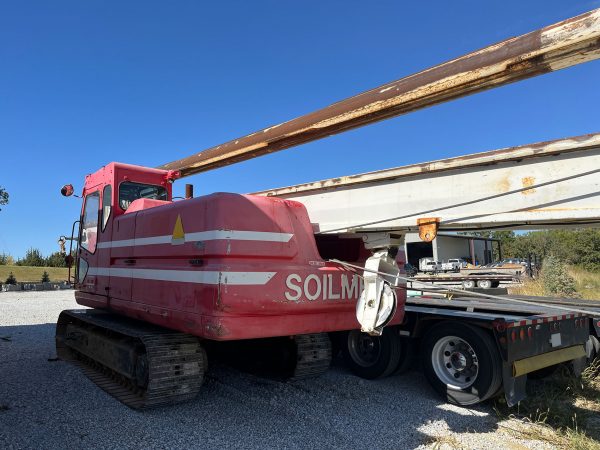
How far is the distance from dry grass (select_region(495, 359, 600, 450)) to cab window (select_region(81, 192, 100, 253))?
222 inches

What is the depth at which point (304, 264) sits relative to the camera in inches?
170

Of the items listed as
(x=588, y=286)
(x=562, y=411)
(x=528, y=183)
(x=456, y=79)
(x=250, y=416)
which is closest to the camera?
(x=456, y=79)

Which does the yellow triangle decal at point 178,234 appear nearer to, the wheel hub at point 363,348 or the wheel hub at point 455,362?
the wheel hub at point 363,348

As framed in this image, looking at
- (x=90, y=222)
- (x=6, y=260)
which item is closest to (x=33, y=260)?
(x=6, y=260)

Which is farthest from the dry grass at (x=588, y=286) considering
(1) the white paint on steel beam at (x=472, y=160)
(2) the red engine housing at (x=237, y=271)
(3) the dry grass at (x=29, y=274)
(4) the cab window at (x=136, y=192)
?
(3) the dry grass at (x=29, y=274)

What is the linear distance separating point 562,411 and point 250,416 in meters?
3.34

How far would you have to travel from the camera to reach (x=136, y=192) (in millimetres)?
6430

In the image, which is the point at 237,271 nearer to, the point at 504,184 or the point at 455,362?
the point at 504,184

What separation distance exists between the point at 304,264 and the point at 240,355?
233 cm

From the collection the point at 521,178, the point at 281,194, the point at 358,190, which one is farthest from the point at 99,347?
the point at 521,178

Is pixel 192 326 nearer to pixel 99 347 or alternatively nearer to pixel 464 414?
pixel 99 347

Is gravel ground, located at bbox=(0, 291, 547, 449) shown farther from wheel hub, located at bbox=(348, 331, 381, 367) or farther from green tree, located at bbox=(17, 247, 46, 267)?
green tree, located at bbox=(17, 247, 46, 267)

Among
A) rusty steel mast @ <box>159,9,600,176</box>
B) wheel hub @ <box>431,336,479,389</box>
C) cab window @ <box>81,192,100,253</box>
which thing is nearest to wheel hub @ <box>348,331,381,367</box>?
wheel hub @ <box>431,336,479,389</box>

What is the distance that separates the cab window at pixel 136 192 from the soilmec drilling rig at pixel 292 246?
2.17 ft
